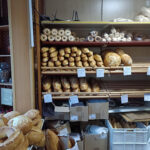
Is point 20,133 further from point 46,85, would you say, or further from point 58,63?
point 58,63

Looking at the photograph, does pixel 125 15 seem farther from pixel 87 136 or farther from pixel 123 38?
pixel 87 136

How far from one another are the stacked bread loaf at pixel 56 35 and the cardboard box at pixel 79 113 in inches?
33.1

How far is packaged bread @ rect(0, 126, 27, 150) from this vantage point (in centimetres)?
89

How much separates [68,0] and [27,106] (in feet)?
5.29

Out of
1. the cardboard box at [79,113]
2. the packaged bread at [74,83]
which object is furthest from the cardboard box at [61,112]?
the packaged bread at [74,83]

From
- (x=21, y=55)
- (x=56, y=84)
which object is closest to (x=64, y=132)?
(x=56, y=84)

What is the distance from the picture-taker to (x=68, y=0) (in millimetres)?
2078

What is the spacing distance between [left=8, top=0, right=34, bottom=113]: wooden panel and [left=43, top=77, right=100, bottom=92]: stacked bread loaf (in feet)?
0.75

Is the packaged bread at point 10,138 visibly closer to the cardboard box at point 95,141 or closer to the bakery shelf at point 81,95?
the bakery shelf at point 81,95

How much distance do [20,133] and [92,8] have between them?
1.91 m

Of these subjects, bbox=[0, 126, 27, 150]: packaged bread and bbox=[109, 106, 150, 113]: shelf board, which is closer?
bbox=[0, 126, 27, 150]: packaged bread

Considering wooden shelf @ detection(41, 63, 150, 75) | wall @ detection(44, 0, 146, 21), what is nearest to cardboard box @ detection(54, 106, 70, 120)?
wooden shelf @ detection(41, 63, 150, 75)

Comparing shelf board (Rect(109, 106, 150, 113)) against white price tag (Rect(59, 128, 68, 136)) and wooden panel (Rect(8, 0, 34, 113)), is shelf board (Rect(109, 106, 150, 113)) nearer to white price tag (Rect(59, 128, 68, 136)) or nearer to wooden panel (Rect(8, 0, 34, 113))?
white price tag (Rect(59, 128, 68, 136))

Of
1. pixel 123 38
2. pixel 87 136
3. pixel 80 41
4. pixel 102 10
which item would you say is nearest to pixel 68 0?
pixel 102 10
